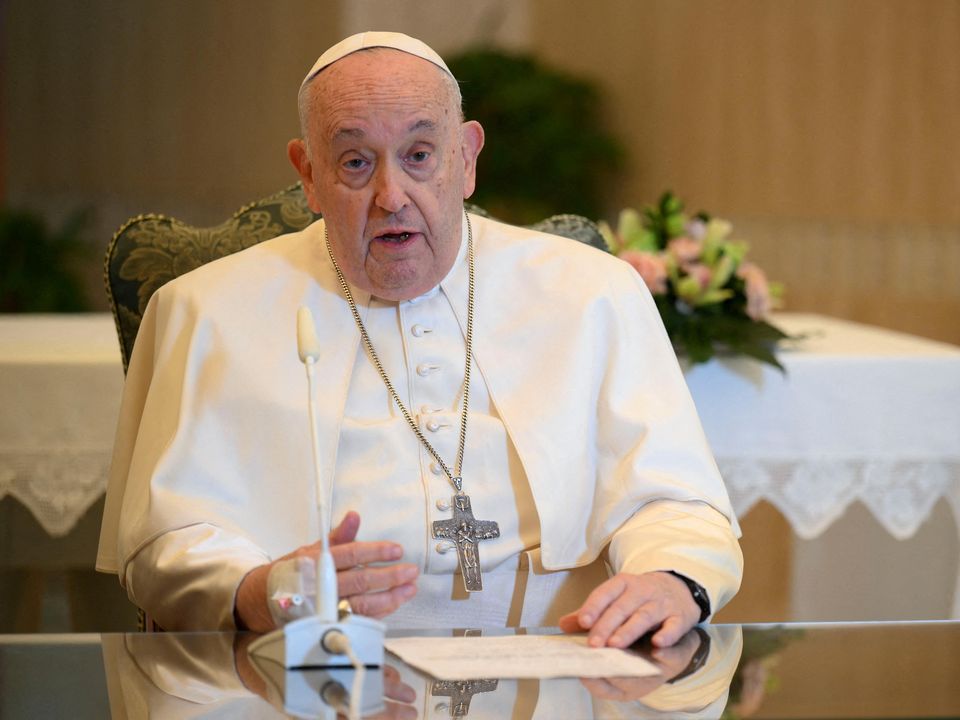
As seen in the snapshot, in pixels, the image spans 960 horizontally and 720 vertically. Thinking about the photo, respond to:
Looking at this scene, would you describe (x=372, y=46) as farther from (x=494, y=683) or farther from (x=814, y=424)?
(x=814, y=424)

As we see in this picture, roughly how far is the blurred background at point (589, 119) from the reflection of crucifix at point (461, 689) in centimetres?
661

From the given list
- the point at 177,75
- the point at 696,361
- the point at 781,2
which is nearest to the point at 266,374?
the point at 696,361

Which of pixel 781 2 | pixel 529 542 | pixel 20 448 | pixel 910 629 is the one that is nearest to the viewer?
pixel 910 629

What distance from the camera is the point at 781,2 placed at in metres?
8.60

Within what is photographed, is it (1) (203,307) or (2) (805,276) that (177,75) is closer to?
(2) (805,276)

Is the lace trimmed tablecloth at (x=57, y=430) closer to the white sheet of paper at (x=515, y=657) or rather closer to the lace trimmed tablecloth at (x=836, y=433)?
the lace trimmed tablecloth at (x=836, y=433)

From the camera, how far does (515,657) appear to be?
1794 millimetres

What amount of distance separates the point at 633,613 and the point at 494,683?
397 millimetres

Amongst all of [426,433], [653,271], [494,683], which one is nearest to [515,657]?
[494,683]

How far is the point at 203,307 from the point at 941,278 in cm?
619

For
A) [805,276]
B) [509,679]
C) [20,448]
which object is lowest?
[805,276]

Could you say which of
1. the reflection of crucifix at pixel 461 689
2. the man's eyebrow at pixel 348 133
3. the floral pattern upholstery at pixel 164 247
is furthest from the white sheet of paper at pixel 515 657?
the floral pattern upholstery at pixel 164 247

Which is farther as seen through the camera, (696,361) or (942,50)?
(942,50)

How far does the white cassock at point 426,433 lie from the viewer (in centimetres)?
245
